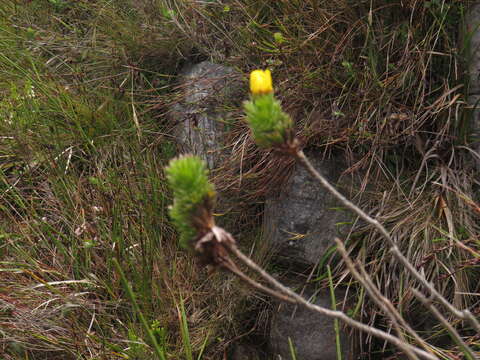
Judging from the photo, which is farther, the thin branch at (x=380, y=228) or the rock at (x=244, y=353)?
the rock at (x=244, y=353)

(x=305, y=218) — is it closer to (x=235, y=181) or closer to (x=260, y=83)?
(x=235, y=181)

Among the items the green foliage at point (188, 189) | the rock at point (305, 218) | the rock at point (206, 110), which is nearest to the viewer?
the green foliage at point (188, 189)

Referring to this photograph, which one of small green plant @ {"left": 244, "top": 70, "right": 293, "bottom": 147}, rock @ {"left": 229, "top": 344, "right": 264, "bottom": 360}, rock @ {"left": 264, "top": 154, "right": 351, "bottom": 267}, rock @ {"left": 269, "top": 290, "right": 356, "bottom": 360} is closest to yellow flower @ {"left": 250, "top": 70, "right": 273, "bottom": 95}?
small green plant @ {"left": 244, "top": 70, "right": 293, "bottom": 147}

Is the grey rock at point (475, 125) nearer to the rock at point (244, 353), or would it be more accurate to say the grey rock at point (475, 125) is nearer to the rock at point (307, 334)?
the rock at point (307, 334)

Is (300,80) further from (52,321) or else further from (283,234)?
(52,321)

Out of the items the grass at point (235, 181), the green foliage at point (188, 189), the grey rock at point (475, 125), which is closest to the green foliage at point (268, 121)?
the green foliage at point (188, 189)

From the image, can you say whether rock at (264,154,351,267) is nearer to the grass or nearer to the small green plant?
the grass

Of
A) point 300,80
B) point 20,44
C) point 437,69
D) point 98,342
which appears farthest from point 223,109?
point 20,44
